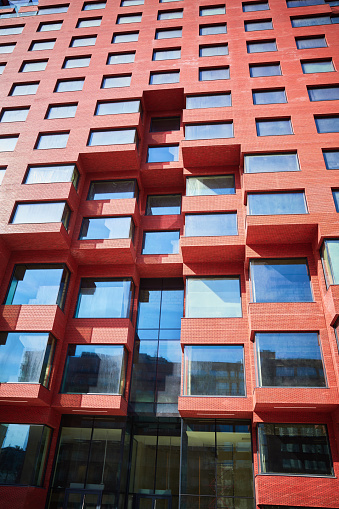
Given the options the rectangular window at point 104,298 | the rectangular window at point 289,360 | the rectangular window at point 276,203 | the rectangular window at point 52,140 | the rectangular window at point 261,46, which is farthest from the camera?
the rectangular window at point 261,46

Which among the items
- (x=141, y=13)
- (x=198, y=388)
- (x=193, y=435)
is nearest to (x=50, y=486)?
(x=193, y=435)

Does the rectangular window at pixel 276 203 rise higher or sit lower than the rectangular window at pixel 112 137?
lower

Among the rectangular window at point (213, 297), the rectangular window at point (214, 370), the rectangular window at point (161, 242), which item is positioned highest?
the rectangular window at point (161, 242)

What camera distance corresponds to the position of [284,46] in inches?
1089

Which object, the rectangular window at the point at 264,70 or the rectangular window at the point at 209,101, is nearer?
the rectangular window at the point at 209,101

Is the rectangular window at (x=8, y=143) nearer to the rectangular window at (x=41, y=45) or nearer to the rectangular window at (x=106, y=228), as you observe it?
the rectangular window at (x=106, y=228)

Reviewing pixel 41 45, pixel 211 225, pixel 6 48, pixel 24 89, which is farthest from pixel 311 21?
pixel 6 48

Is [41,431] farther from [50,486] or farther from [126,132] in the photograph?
[126,132]

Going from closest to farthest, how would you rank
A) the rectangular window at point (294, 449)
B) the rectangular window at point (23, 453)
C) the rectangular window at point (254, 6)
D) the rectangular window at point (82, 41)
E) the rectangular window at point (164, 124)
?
the rectangular window at point (294, 449) < the rectangular window at point (23, 453) < the rectangular window at point (164, 124) < the rectangular window at point (254, 6) < the rectangular window at point (82, 41)

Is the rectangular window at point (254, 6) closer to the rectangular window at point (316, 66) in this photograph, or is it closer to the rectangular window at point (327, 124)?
the rectangular window at point (316, 66)

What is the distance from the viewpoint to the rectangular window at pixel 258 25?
29.6 meters

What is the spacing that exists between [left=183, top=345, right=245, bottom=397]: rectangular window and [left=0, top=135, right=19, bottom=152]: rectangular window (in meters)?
16.6

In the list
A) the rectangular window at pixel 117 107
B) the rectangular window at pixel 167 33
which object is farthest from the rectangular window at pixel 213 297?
the rectangular window at pixel 167 33

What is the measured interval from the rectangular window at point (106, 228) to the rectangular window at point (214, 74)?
12.0 m
